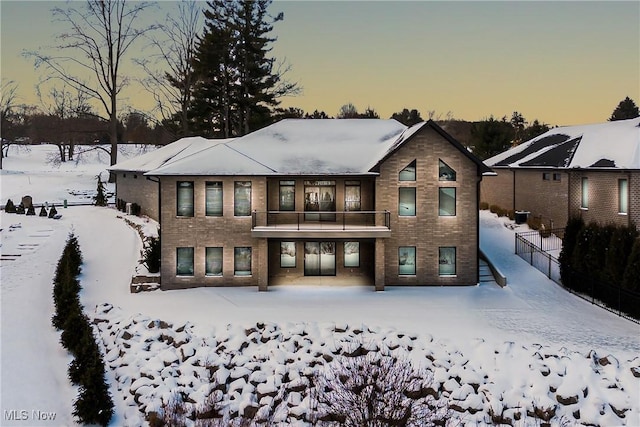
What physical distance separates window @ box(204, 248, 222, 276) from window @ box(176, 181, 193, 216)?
78.4 inches

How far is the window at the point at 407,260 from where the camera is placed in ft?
78.7

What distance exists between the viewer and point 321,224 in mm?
24562

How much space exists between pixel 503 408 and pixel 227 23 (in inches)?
1686

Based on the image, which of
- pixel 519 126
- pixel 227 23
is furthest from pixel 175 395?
pixel 519 126

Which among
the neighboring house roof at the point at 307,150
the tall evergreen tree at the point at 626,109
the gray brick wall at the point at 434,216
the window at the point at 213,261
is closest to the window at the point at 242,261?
the window at the point at 213,261

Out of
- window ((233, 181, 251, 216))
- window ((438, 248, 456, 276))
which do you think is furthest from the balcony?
window ((438, 248, 456, 276))

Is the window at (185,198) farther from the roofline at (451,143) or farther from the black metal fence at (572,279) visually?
the black metal fence at (572,279)

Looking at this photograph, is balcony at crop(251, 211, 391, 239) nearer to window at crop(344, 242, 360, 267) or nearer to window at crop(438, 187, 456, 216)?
window at crop(344, 242, 360, 267)

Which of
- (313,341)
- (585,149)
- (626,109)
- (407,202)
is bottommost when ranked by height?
(313,341)

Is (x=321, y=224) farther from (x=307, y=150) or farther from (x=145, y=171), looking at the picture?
(x=145, y=171)

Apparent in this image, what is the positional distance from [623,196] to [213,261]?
1957cm

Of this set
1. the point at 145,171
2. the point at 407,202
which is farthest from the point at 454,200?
the point at 145,171

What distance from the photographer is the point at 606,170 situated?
25.6 m

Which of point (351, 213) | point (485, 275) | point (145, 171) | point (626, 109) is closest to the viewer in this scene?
point (351, 213)
